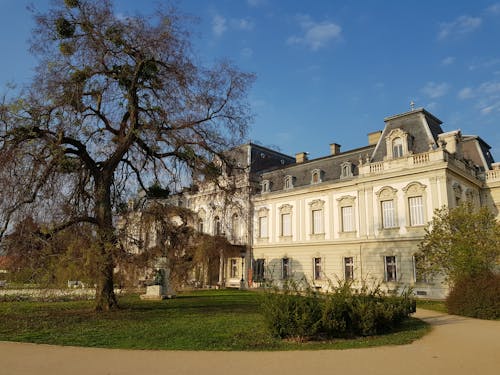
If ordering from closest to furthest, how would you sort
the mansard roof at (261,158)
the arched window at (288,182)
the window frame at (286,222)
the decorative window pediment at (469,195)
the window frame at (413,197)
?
the window frame at (413,197), the decorative window pediment at (469,195), the window frame at (286,222), the arched window at (288,182), the mansard roof at (261,158)

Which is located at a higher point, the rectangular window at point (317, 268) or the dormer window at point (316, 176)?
the dormer window at point (316, 176)

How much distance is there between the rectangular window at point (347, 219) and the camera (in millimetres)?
29906

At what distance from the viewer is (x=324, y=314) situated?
32.1 feet

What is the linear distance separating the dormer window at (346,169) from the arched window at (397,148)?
3.63 meters

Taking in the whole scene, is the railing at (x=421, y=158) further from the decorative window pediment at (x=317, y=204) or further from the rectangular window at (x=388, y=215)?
the decorative window pediment at (x=317, y=204)

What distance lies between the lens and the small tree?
17.3 meters

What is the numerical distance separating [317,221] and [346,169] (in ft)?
15.3

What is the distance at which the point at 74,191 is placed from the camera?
589 inches

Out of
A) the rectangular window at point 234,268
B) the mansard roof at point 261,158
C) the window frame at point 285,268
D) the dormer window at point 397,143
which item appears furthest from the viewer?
the mansard roof at point 261,158

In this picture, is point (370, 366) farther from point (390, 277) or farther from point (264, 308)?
point (390, 277)

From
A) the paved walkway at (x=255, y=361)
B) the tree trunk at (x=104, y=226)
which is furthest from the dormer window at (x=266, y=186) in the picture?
the paved walkway at (x=255, y=361)

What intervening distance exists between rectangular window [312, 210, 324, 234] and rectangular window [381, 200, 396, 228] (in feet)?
Answer: 17.7

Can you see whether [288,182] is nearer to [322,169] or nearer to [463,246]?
[322,169]

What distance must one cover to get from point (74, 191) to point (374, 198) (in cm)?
2019
